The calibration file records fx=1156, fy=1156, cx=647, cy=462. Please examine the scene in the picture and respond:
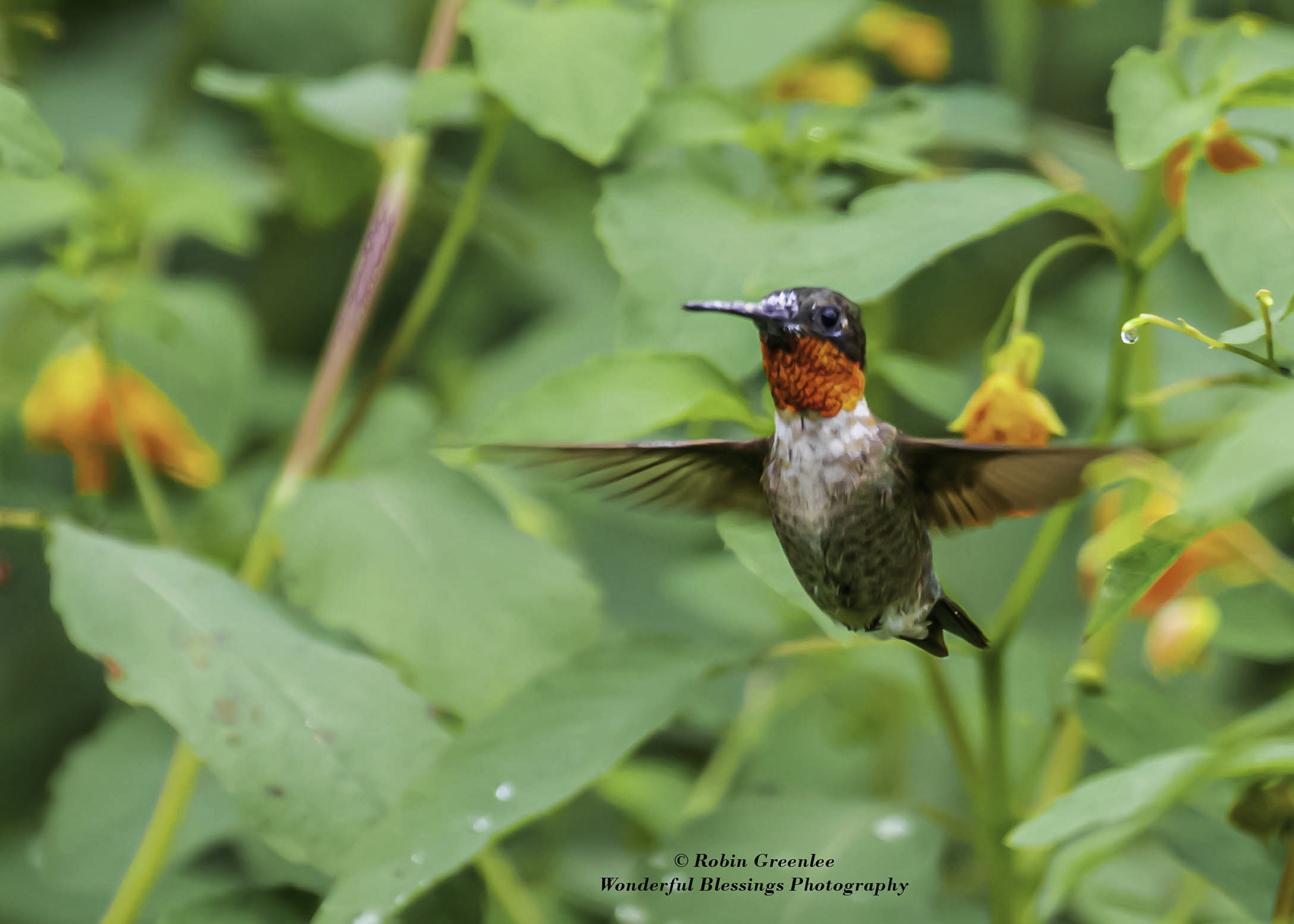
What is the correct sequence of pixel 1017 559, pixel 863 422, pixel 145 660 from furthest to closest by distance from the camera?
pixel 1017 559 → pixel 145 660 → pixel 863 422

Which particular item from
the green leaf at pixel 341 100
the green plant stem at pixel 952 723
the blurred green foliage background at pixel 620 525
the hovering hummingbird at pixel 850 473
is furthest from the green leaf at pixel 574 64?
the green plant stem at pixel 952 723

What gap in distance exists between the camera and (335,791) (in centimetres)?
62

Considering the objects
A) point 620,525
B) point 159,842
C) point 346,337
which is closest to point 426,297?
point 346,337

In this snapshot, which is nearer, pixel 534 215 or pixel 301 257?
pixel 534 215

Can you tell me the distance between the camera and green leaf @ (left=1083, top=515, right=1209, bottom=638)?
47 cm

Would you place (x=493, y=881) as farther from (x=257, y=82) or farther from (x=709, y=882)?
(x=257, y=82)

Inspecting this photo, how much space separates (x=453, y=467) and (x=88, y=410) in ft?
1.11

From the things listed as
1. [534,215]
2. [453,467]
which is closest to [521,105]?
Answer: [453,467]

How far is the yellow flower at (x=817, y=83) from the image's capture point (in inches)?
45.8

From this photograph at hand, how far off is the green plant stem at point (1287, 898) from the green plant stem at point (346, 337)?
630mm

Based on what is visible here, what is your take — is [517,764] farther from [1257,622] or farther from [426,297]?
[1257,622]

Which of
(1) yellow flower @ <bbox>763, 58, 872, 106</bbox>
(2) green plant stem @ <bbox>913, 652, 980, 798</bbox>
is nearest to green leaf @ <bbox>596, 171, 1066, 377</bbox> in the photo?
(2) green plant stem @ <bbox>913, 652, 980, 798</bbox>

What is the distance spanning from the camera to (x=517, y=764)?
2.16 ft

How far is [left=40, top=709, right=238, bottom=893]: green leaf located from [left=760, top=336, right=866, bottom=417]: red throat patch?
58 cm
